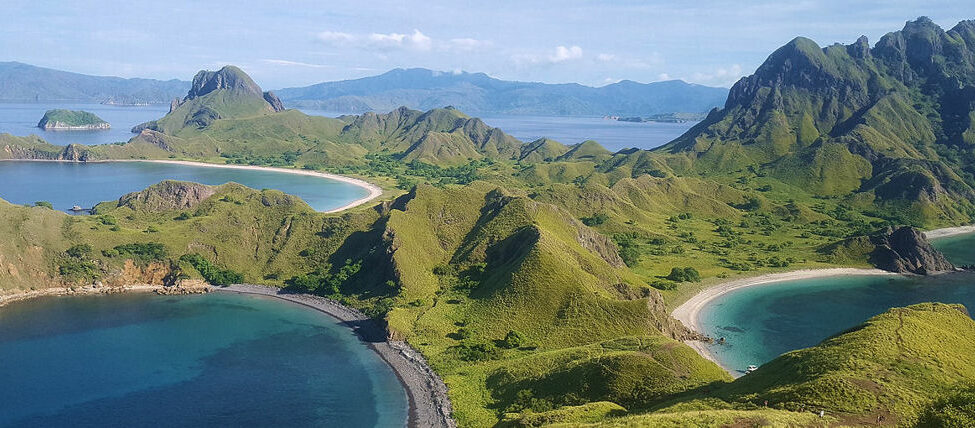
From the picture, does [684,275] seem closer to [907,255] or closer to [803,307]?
[803,307]

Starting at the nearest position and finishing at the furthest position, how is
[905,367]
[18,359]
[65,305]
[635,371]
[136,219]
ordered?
[905,367]
[635,371]
[18,359]
[65,305]
[136,219]

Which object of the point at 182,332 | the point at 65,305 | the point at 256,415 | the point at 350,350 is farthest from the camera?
the point at 65,305

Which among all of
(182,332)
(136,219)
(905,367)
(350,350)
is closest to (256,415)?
(350,350)

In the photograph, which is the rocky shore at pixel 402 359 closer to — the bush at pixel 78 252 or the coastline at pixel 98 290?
the coastline at pixel 98 290

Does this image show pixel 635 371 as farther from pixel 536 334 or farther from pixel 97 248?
pixel 97 248

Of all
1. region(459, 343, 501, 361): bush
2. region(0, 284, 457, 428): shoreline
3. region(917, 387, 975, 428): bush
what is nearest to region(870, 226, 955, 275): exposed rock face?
region(459, 343, 501, 361): bush

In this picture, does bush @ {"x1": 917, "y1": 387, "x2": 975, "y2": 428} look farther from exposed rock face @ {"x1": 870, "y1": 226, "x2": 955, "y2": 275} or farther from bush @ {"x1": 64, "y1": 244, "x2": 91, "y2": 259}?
bush @ {"x1": 64, "y1": 244, "x2": 91, "y2": 259}

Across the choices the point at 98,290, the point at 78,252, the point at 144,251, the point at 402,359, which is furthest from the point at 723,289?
the point at 78,252
